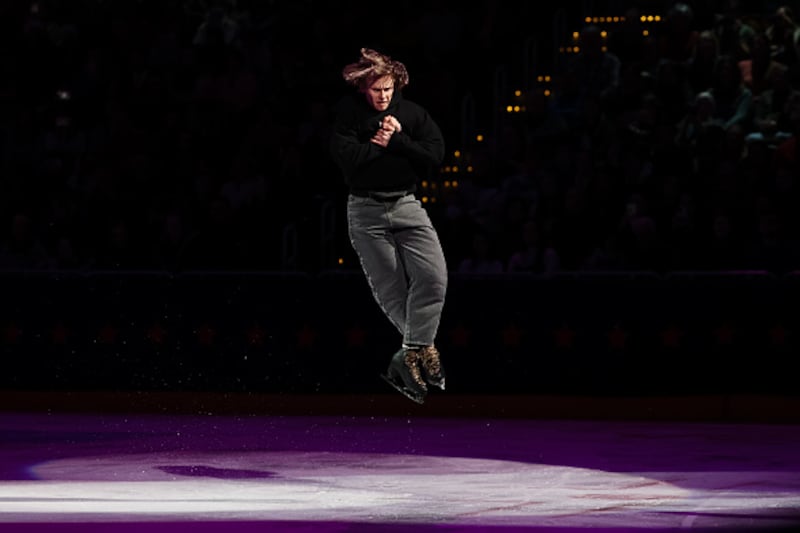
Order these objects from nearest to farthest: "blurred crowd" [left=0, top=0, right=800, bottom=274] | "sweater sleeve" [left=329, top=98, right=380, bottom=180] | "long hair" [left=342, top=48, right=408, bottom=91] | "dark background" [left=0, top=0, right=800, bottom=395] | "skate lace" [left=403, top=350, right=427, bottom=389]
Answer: "long hair" [left=342, top=48, right=408, bottom=91] → "sweater sleeve" [left=329, top=98, right=380, bottom=180] → "skate lace" [left=403, top=350, right=427, bottom=389] → "dark background" [left=0, top=0, right=800, bottom=395] → "blurred crowd" [left=0, top=0, right=800, bottom=274]

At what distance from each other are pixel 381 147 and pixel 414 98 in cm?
974

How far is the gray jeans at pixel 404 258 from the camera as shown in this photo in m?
10.6

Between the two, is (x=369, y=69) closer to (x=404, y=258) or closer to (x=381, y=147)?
(x=381, y=147)

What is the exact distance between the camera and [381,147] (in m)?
10.2

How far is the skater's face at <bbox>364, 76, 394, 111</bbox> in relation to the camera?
10.1m

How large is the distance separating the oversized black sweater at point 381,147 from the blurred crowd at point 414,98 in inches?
243

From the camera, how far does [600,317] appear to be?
16.1 meters

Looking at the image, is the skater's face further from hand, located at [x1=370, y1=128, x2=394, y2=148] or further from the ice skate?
the ice skate

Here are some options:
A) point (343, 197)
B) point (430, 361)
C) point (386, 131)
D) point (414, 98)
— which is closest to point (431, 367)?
point (430, 361)

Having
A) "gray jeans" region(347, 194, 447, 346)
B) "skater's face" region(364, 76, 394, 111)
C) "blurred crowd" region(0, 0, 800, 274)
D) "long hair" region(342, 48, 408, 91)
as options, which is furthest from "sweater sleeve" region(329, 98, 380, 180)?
"blurred crowd" region(0, 0, 800, 274)

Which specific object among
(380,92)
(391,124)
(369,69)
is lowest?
(391,124)

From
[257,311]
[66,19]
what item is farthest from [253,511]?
[66,19]

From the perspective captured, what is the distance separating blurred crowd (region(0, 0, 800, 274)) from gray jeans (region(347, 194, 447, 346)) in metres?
5.81

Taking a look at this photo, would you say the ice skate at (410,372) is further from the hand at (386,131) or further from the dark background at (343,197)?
the dark background at (343,197)
